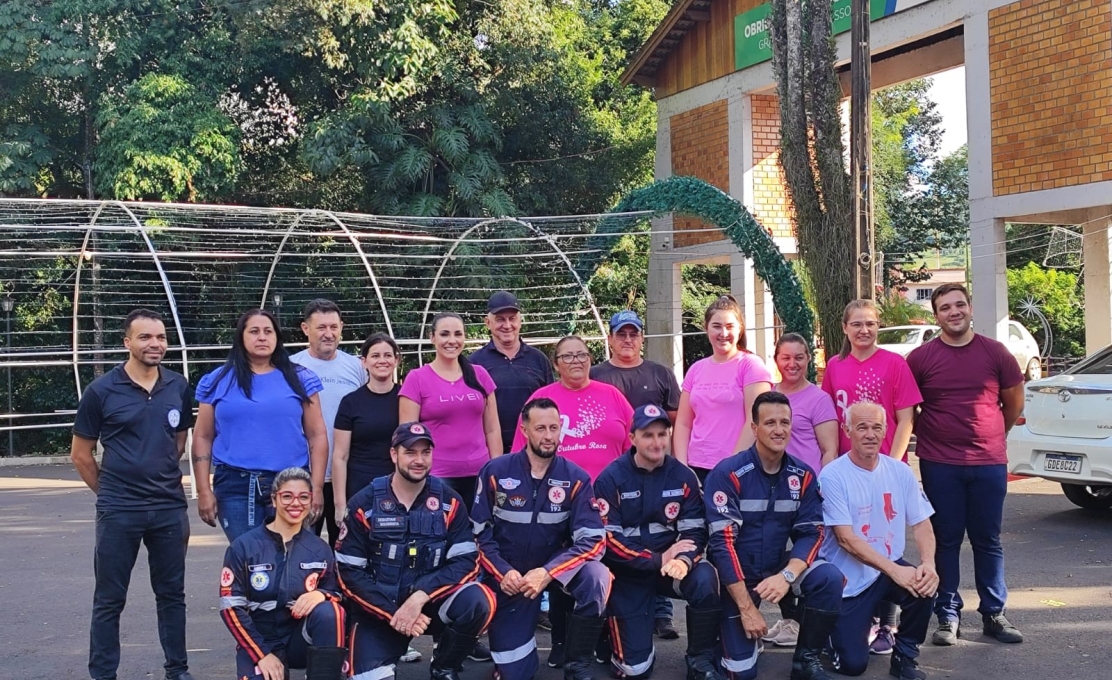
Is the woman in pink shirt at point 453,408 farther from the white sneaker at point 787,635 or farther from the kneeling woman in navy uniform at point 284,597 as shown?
the white sneaker at point 787,635

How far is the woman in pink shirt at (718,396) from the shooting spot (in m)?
5.61

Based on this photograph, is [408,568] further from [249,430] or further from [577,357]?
[577,357]

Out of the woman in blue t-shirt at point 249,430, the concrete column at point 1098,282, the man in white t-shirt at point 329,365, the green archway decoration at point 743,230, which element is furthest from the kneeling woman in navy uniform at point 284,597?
the concrete column at point 1098,282

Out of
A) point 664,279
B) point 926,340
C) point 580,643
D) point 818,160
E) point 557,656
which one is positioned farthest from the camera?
point 664,279

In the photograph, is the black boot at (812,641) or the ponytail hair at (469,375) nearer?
the black boot at (812,641)

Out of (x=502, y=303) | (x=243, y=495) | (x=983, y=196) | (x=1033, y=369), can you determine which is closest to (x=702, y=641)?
(x=502, y=303)

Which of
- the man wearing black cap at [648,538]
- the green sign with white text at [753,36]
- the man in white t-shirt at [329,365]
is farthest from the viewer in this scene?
the green sign with white text at [753,36]

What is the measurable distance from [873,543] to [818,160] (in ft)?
22.1

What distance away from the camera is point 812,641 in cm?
470

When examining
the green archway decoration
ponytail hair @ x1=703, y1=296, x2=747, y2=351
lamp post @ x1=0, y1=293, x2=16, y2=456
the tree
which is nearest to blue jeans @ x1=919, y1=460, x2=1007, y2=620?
ponytail hair @ x1=703, y1=296, x2=747, y2=351

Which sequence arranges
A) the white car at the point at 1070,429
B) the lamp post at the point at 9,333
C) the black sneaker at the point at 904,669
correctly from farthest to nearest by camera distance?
the lamp post at the point at 9,333, the white car at the point at 1070,429, the black sneaker at the point at 904,669

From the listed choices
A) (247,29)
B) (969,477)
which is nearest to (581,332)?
(247,29)

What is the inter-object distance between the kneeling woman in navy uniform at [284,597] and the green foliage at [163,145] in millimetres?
11788

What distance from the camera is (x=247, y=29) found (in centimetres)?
1595
